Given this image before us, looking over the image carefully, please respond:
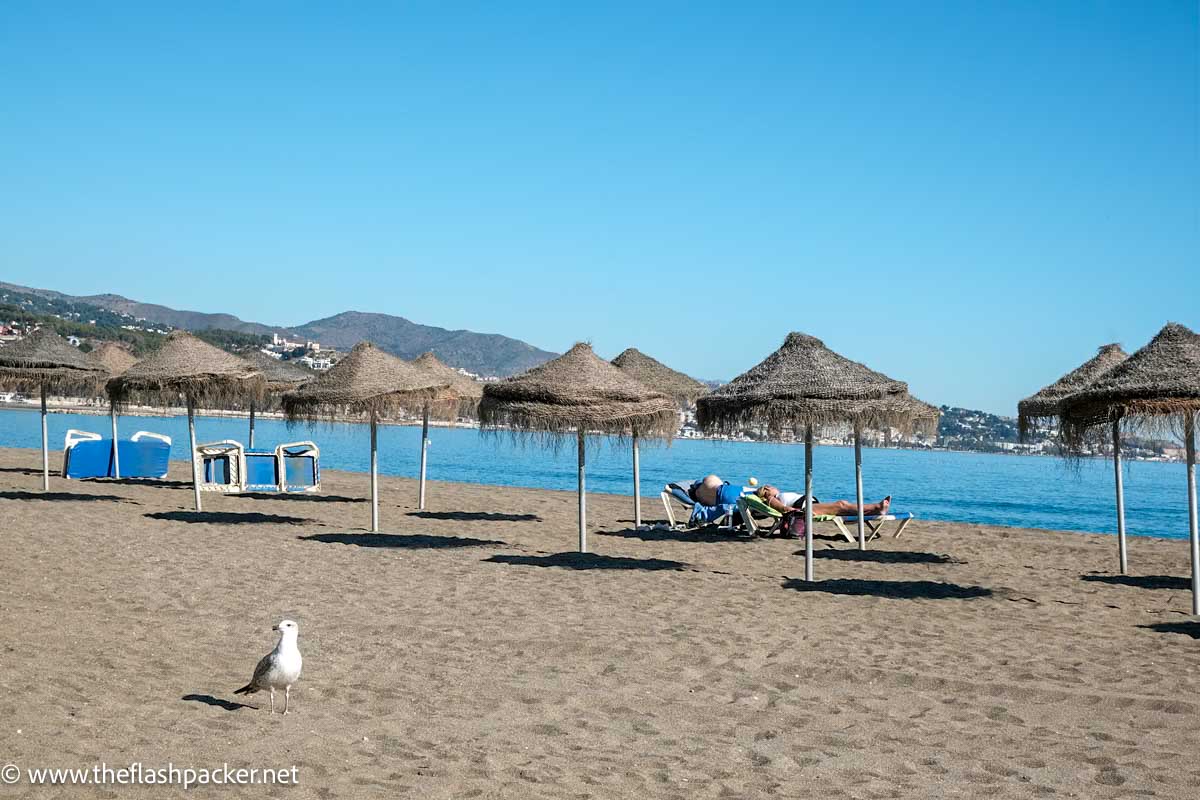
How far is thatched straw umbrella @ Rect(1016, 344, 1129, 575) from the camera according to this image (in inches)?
440

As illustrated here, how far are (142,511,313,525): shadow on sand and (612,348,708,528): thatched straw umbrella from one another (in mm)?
4781

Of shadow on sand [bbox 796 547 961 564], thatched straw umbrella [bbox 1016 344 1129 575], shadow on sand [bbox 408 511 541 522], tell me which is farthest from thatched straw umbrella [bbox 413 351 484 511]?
thatched straw umbrella [bbox 1016 344 1129 575]

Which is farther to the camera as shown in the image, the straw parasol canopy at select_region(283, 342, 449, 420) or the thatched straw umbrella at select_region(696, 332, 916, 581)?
the straw parasol canopy at select_region(283, 342, 449, 420)

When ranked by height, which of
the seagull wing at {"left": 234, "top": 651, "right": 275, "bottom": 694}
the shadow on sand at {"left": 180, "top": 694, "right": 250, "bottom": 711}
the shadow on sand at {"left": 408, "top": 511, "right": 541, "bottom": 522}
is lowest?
the shadow on sand at {"left": 180, "top": 694, "right": 250, "bottom": 711}

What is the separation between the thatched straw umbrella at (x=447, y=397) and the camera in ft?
50.5

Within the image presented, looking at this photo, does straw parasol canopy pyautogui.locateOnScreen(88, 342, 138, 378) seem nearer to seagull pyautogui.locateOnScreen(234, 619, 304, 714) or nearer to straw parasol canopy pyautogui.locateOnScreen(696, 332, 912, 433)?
straw parasol canopy pyautogui.locateOnScreen(696, 332, 912, 433)

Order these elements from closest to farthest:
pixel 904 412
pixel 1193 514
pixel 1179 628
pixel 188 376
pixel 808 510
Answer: pixel 1179 628, pixel 1193 514, pixel 808 510, pixel 904 412, pixel 188 376

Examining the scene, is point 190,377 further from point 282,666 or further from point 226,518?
point 282,666

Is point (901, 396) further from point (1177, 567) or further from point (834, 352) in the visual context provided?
point (1177, 567)

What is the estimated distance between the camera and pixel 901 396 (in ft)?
34.4

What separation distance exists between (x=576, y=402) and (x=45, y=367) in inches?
417

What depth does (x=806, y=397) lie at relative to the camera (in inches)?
390

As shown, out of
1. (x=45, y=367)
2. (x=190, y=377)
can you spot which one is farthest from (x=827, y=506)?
(x=45, y=367)

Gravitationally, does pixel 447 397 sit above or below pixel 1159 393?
above
